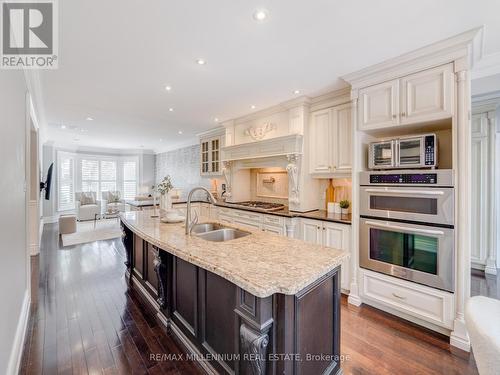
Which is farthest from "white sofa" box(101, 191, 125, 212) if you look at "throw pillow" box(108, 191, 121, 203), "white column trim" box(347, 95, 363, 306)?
"white column trim" box(347, 95, 363, 306)

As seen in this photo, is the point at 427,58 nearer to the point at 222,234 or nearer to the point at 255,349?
the point at 222,234

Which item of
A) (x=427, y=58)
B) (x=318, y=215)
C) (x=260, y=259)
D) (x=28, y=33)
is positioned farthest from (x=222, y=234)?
(x=427, y=58)

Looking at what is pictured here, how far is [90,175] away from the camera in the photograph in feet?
28.9

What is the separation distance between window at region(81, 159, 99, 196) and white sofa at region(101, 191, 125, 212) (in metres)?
0.64

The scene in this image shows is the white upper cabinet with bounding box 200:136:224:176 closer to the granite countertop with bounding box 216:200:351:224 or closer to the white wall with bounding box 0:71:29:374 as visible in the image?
the granite countertop with bounding box 216:200:351:224

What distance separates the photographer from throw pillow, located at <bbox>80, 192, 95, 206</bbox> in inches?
302

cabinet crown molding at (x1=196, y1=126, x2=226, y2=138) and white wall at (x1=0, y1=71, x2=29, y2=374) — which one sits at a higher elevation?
cabinet crown molding at (x1=196, y1=126, x2=226, y2=138)

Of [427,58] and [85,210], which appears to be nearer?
[427,58]

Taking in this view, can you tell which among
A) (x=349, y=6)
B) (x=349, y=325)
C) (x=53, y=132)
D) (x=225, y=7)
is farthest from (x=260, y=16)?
(x=53, y=132)

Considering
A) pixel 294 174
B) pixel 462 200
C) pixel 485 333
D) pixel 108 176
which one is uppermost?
pixel 108 176

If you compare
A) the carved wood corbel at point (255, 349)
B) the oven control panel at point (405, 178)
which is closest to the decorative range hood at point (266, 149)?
the oven control panel at point (405, 178)

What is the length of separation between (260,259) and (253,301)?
29 cm

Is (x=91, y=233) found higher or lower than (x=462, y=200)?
lower

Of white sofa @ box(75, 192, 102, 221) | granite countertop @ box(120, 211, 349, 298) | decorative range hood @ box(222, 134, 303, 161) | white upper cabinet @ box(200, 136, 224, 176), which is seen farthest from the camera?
white sofa @ box(75, 192, 102, 221)
